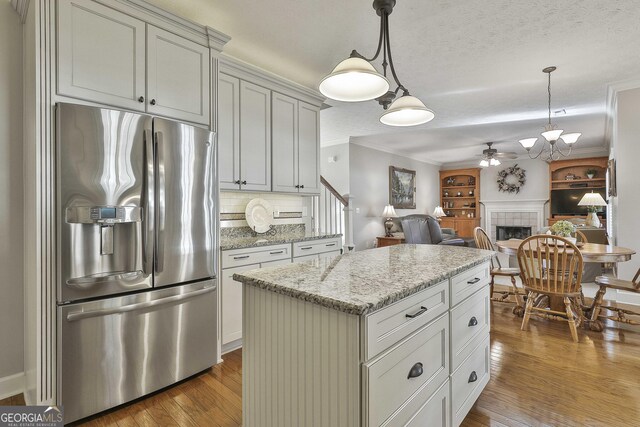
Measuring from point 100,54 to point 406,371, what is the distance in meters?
2.36

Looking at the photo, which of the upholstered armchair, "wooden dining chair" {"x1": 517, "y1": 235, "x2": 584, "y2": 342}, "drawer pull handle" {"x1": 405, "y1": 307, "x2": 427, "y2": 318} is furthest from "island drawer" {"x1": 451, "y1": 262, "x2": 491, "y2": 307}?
the upholstered armchair

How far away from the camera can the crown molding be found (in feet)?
6.44

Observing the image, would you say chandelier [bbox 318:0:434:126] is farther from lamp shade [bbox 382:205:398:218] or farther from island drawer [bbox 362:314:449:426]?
lamp shade [bbox 382:205:398:218]

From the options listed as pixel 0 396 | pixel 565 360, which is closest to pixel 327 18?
pixel 565 360

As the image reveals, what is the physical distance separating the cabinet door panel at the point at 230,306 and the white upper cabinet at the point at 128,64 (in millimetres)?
1231

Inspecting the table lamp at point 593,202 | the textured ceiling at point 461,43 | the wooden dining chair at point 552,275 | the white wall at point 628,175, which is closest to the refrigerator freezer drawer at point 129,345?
the textured ceiling at point 461,43

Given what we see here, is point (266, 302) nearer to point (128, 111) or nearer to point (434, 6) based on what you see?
point (128, 111)

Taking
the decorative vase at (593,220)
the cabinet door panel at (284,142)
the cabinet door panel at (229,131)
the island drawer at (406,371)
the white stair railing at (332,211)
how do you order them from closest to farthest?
the island drawer at (406,371)
the cabinet door panel at (229,131)
the cabinet door panel at (284,142)
the white stair railing at (332,211)
the decorative vase at (593,220)

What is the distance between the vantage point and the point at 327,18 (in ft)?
7.97

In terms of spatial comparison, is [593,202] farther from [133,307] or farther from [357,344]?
[133,307]

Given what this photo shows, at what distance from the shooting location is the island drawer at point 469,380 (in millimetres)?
1576

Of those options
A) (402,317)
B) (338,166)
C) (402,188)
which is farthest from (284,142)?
(402,188)

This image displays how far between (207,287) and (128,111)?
4.23 feet

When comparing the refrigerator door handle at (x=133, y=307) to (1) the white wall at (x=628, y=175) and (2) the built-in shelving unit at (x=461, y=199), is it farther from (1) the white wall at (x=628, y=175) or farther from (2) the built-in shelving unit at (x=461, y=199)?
(2) the built-in shelving unit at (x=461, y=199)
